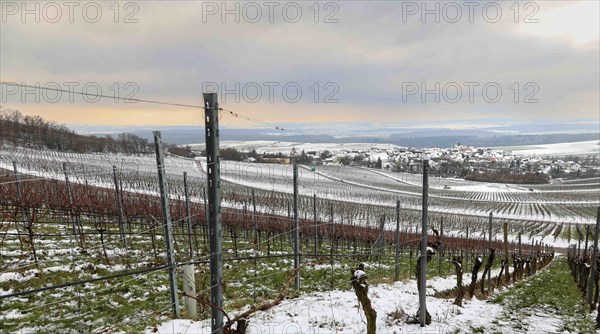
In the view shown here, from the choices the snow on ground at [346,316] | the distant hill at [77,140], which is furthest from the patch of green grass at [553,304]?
the distant hill at [77,140]

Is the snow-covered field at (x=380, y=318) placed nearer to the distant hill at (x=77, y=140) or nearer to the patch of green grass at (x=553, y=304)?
the patch of green grass at (x=553, y=304)

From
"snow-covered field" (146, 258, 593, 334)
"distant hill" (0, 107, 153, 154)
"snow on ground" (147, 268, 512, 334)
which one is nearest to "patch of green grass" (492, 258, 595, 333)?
"snow-covered field" (146, 258, 593, 334)

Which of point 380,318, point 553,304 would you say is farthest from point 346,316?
point 553,304

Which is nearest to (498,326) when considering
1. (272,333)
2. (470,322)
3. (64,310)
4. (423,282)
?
(470,322)

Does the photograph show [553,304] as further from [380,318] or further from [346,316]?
[346,316]

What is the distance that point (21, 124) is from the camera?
6793 millimetres

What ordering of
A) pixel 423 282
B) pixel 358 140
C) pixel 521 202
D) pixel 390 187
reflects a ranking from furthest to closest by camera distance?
pixel 390 187, pixel 521 202, pixel 358 140, pixel 423 282

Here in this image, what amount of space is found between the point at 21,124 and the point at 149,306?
462cm

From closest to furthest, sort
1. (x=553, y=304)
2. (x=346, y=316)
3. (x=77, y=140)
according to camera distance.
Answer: (x=346, y=316)
(x=77, y=140)
(x=553, y=304)

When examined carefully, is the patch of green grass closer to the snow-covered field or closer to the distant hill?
the snow-covered field

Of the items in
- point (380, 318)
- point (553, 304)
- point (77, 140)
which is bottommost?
point (553, 304)

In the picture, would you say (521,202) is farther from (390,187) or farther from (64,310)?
(64,310)

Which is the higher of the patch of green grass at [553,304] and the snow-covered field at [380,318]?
the snow-covered field at [380,318]

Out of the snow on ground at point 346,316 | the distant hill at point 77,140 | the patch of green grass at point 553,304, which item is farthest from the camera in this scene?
the patch of green grass at point 553,304
